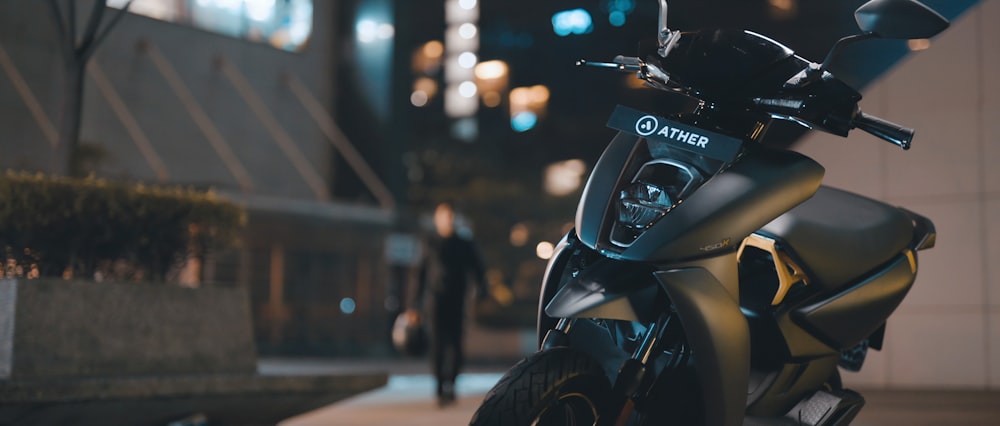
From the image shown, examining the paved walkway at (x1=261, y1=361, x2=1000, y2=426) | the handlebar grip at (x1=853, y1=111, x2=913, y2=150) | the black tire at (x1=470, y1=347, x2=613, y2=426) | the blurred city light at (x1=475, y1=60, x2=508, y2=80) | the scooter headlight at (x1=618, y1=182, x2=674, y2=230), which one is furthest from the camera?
the blurred city light at (x1=475, y1=60, x2=508, y2=80)

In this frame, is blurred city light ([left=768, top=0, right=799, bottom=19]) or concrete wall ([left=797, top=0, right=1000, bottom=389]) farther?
blurred city light ([left=768, top=0, right=799, bottom=19])

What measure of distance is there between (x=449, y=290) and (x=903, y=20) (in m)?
6.72

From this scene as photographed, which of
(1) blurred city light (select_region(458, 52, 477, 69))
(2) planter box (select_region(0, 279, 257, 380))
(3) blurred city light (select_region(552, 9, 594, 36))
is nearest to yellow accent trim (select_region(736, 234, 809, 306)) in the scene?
(2) planter box (select_region(0, 279, 257, 380))

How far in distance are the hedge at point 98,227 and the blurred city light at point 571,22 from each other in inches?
801

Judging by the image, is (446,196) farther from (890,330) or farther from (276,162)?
(890,330)

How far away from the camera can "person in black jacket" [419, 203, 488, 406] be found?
9.54 meters

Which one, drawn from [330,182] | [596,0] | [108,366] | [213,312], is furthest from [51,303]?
[330,182]

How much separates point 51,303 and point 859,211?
3.95m

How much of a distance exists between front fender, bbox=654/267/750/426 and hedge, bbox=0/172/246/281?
13.2 ft

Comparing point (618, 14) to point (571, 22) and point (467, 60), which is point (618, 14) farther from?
point (467, 60)

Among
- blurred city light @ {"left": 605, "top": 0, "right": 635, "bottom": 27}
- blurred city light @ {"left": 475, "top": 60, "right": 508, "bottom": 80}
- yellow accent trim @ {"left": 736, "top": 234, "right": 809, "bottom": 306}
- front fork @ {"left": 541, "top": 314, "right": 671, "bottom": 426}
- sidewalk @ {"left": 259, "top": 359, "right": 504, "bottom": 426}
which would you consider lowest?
sidewalk @ {"left": 259, "top": 359, "right": 504, "bottom": 426}

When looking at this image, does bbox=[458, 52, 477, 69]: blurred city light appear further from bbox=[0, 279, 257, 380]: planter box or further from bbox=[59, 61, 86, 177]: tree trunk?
bbox=[0, 279, 257, 380]: planter box

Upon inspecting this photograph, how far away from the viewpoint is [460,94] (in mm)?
40594

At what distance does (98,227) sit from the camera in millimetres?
6129
